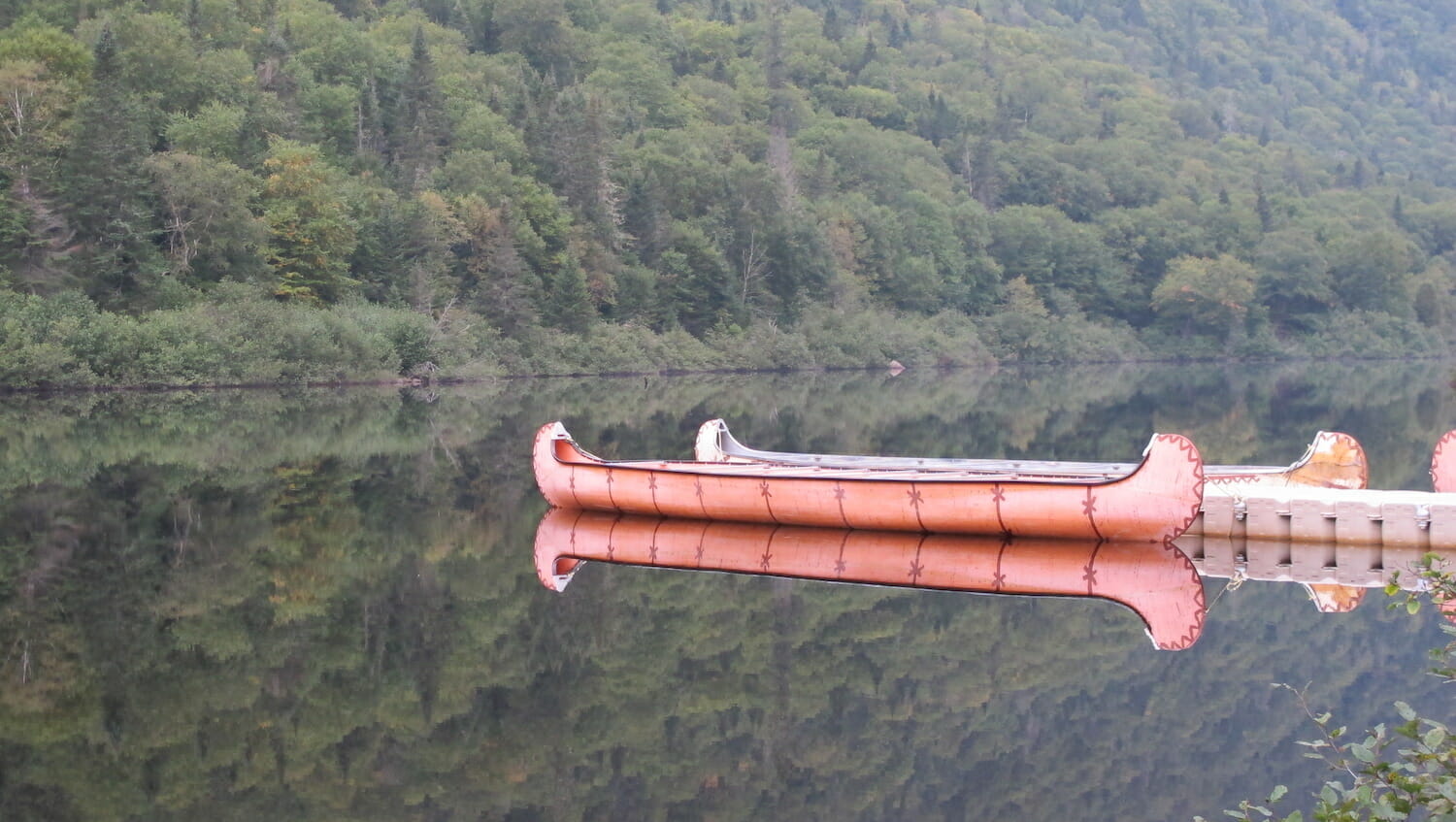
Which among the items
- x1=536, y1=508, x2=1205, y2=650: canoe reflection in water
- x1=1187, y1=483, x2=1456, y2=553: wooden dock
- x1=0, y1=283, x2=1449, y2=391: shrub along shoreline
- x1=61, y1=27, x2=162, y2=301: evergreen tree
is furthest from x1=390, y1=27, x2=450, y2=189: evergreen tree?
x1=1187, y1=483, x2=1456, y2=553: wooden dock

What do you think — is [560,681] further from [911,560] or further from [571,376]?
[571,376]

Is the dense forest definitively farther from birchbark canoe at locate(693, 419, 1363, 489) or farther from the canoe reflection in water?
the canoe reflection in water

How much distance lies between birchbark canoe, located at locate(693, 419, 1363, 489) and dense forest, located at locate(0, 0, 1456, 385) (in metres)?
36.0

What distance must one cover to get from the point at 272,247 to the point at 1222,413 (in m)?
42.5

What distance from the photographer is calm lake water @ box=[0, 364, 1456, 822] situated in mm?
11539

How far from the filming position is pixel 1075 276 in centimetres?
Answer: 14338

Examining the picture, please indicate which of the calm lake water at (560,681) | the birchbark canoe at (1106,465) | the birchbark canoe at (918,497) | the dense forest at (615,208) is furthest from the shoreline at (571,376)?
the birchbark canoe at (918,497)

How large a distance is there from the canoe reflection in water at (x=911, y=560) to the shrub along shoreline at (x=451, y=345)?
3961cm

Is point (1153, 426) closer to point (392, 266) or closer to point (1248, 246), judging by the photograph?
point (392, 266)

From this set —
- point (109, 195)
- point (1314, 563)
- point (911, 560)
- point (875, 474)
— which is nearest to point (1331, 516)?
point (1314, 563)

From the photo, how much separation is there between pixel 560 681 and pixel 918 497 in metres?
7.53

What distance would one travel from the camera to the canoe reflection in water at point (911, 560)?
17.5 m

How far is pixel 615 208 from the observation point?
102m

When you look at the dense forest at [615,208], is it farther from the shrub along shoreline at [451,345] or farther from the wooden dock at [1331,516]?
the wooden dock at [1331,516]
